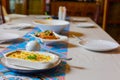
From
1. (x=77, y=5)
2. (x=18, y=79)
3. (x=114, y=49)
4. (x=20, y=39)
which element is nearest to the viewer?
(x=18, y=79)

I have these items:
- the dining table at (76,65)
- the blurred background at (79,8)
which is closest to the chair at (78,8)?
the blurred background at (79,8)

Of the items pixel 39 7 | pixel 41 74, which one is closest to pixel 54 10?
pixel 39 7

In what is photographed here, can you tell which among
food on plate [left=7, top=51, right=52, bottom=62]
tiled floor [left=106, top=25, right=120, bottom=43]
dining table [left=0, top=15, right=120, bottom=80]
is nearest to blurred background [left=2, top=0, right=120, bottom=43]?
tiled floor [left=106, top=25, right=120, bottom=43]

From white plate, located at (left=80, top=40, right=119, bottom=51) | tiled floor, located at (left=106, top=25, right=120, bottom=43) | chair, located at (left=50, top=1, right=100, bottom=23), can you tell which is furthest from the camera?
tiled floor, located at (left=106, top=25, right=120, bottom=43)

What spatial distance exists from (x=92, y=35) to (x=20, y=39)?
64 centimetres

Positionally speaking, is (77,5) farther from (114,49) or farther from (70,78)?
(70,78)

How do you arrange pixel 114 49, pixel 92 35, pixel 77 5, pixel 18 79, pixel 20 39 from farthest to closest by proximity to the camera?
pixel 77 5
pixel 92 35
pixel 20 39
pixel 114 49
pixel 18 79

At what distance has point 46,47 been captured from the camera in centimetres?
152

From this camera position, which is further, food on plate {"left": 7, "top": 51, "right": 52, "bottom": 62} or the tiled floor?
the tiled floor

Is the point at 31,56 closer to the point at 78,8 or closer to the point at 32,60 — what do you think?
the point at 32,60

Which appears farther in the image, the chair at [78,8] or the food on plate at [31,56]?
the chair at [78,8]

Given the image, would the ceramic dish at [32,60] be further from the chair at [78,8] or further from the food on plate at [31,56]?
the chair at [78,8]

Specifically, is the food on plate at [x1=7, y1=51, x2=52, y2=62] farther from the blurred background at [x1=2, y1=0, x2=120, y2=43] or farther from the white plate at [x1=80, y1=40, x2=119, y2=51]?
the blurred background at [x1=2, y1=0, x2=120, y2=43]

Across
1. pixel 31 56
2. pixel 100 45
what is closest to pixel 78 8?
pixel 100 45
